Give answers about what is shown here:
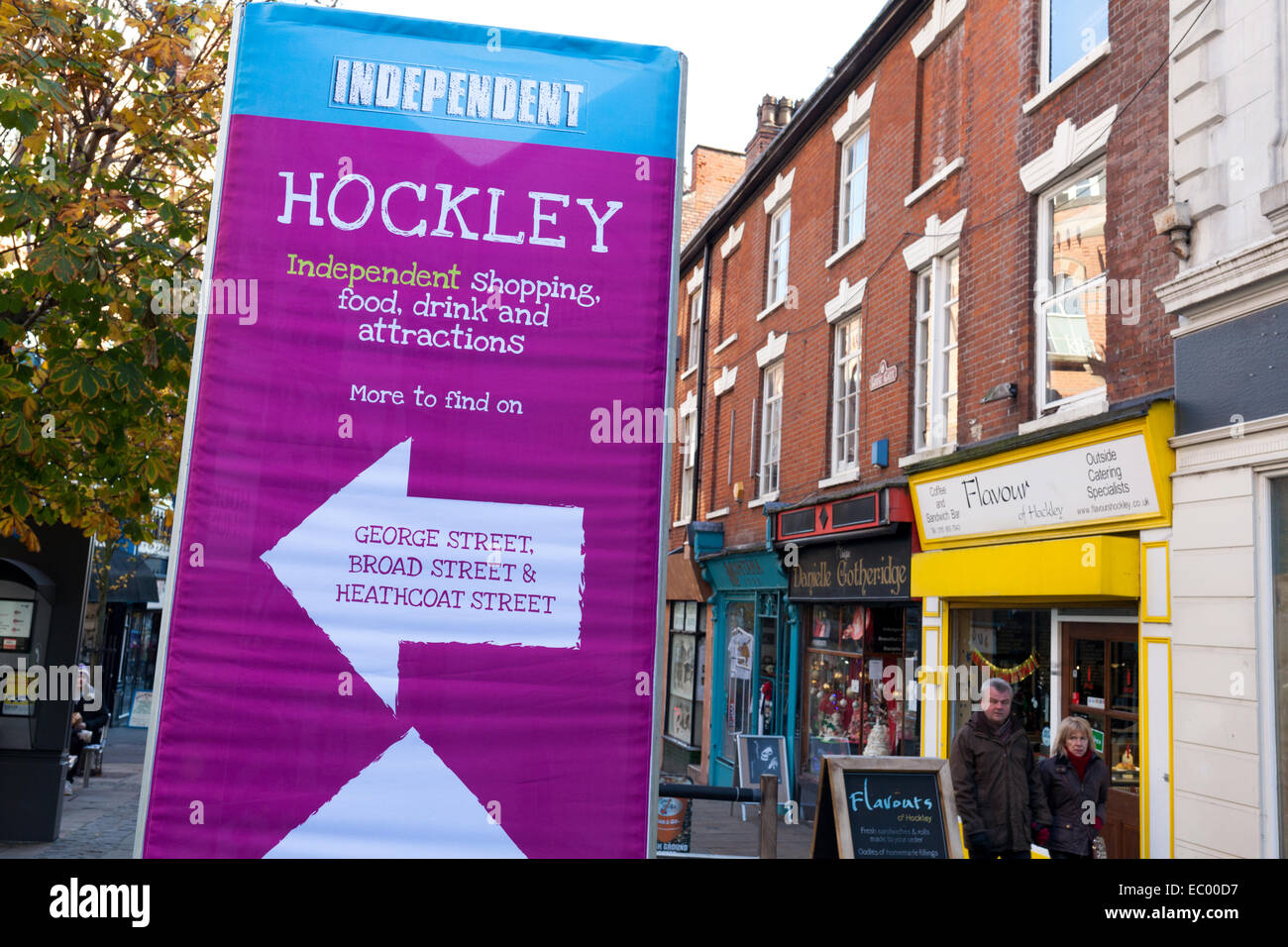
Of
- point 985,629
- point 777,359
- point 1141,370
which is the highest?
point 777,359

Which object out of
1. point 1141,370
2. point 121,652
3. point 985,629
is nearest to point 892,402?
point 985,629

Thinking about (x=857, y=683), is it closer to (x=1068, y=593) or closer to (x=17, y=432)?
(x=1068, y=593)

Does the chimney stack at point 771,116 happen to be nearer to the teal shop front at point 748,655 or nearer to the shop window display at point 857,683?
the teal shop front at point 748,655

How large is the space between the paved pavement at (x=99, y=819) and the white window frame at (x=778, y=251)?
Result: 12.3m

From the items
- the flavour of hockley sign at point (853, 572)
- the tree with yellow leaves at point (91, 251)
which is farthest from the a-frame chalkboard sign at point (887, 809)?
the flavour of hockley sign at point (853, 572)

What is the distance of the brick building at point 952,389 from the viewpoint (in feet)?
29.4

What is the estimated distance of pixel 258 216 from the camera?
11.6ft

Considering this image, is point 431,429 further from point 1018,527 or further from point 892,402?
point 892,402

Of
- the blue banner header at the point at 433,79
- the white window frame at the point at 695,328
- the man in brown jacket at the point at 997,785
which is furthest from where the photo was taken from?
the white window frame at the point at 695,328

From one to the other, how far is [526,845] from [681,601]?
20.5m

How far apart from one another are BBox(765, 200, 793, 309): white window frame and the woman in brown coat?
11315 mm

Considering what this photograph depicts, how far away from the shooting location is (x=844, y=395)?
1520cm

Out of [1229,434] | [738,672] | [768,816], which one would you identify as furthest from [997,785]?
[738,672]

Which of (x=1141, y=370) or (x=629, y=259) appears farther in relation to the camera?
(x=1141, y=370)
